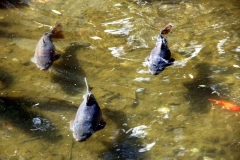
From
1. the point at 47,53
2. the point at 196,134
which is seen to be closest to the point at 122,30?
the point at 47,53

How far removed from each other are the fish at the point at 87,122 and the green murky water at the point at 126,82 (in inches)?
10.5

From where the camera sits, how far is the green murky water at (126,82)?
4738 millimetres

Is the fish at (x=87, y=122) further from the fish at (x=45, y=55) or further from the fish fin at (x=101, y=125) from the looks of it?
the fish at (x=45, y=55)

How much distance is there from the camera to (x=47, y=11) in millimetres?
8281

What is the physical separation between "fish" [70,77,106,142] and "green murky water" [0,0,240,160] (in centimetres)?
27

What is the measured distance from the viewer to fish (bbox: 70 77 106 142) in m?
4.50

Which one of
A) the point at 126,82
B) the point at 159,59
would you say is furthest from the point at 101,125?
the point at 159,59

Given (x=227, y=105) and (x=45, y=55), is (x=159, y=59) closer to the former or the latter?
(x=227, y=105)

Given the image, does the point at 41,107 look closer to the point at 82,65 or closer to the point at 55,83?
the point at 55,83

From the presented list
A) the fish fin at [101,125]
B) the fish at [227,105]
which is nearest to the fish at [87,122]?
the fish fin at [101,125]

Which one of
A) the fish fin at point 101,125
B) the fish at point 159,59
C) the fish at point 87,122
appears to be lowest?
the fish fin at point 101,125

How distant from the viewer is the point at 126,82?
5.86 metres

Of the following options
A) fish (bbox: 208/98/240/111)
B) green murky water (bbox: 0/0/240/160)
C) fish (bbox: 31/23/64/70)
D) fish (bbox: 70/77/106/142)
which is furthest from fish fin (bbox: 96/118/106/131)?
fish (bbox: 208/98/240/111)

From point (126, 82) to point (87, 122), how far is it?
1.56 meters
